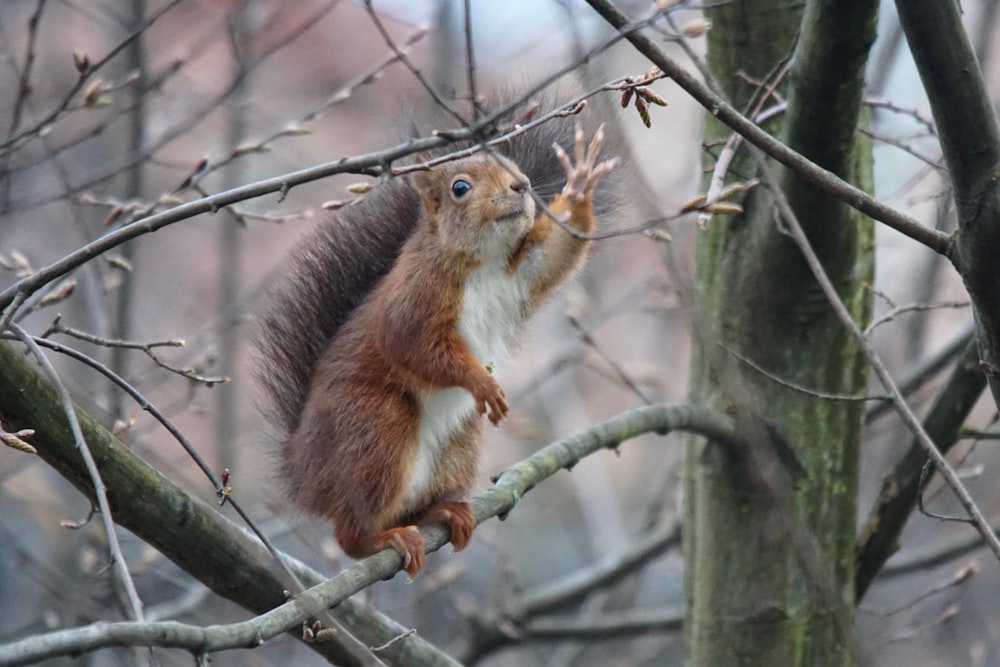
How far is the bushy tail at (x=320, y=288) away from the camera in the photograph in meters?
2.70

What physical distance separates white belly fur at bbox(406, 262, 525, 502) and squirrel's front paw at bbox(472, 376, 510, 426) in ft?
0.58

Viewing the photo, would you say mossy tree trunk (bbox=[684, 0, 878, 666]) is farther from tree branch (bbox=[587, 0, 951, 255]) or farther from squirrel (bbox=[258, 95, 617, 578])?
tree branch (bbox=[587, 0, 951, 255])

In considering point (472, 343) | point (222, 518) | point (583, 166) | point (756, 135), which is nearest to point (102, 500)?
point (222, 518)

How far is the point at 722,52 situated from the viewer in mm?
2553

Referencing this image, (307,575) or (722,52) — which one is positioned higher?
(722,52)

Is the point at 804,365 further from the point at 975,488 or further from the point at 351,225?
the point at 975,488

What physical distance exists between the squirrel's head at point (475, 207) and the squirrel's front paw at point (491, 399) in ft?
1.23

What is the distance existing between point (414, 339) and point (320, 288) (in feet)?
1.18

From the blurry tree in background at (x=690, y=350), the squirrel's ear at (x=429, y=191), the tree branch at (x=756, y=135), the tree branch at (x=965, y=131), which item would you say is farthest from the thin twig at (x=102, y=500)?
the squirrel's ear at (x=429, y=191)

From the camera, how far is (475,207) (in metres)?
2.61

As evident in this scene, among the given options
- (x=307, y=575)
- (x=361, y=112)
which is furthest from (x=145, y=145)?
(x=361, y=112)

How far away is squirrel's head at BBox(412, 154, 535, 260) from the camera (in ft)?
8.36

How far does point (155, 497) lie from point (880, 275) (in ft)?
16.5

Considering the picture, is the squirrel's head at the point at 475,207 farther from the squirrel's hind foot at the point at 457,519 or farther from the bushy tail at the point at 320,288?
the squirrel's hind foot at the point at 457,519
